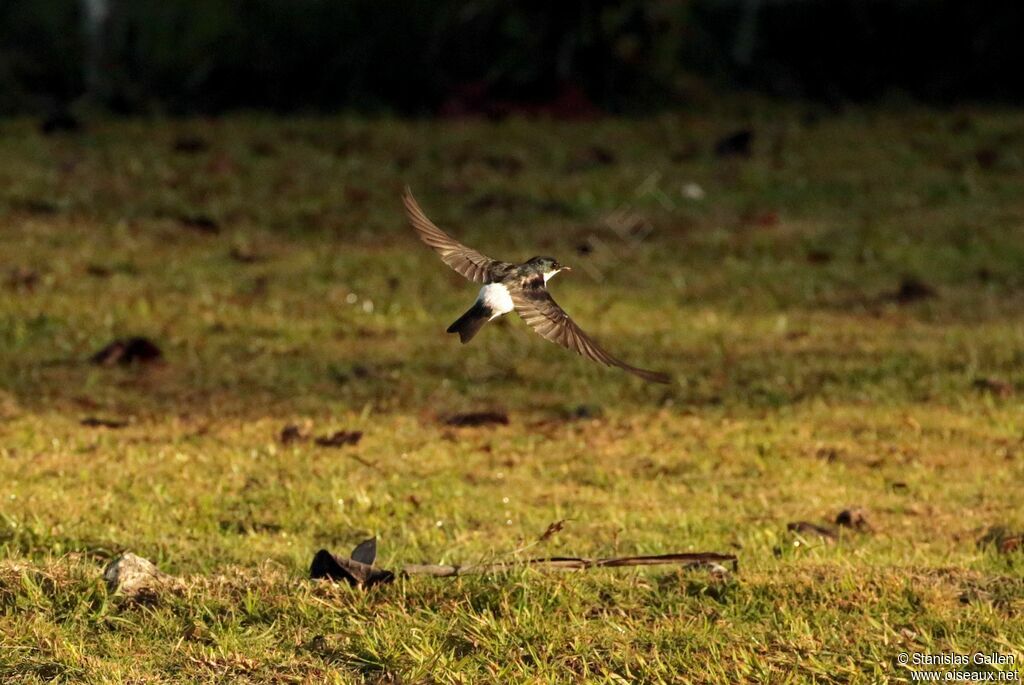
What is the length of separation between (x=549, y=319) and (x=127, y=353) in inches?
184

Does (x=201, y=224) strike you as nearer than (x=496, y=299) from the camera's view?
No

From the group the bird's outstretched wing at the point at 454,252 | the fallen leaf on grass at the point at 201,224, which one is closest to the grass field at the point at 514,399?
the fallen leaf on grass at the point at 201,224

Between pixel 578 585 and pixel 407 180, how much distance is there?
7.75m

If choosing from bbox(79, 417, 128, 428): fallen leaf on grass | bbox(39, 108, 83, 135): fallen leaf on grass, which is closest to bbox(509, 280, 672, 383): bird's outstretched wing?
bbox(79, 417, 128, 428): fallen leaf on grass

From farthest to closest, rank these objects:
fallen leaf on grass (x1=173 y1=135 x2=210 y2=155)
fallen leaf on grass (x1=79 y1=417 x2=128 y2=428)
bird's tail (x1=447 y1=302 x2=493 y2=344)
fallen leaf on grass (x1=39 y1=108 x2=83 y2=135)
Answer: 1. fallen leaf on grass (x1=39 y1=108 x2=83 y2=135)
2. fallen leaf on grass (x1=173 y1=135 x2=210 y2=155)
3. fallen leaf on grass (x1=79 y1=417 x2=128 y2=428)
4. bird's tail (x1=447 y1=302 x2=493 y2=344)

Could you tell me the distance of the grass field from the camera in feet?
16.1

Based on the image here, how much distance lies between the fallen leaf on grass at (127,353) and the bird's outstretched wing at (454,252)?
12.3ft

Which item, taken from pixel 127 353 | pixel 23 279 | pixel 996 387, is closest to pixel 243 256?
pixel 23 279

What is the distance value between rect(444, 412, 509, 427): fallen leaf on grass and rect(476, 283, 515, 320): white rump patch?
3.31m

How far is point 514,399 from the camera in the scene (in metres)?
8.38

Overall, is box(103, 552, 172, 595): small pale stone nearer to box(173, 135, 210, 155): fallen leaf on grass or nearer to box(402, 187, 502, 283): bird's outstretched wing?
box(402, 187, 502, 283): bird's outstretched wing

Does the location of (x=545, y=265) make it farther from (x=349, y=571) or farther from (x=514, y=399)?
(x=514, y=399)

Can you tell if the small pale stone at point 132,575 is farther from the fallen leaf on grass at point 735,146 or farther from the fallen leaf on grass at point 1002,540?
the fallen leaf on grass at point 735,146

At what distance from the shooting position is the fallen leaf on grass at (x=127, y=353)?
8695 millimetres
